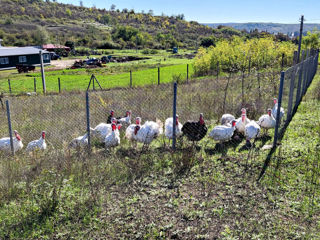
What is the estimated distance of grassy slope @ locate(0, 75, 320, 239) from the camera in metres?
4.18

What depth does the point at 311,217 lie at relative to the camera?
14.3 feet

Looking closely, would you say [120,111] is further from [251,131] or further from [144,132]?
[251,131]

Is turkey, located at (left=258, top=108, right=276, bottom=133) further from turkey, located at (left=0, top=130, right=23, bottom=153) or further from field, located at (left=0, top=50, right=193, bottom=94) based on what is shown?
field, located at (left=0, top=50, right=193, bottom=94)

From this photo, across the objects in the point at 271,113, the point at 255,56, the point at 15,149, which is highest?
the point at 255,56

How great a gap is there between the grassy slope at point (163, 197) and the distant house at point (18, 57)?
38260 millimetres

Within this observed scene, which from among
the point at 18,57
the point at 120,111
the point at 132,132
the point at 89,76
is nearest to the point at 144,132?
the point at 132,132

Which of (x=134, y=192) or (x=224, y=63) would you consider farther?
(x=224, y=63)

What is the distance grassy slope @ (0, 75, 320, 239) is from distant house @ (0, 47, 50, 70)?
3826cm

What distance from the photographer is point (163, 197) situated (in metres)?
5.02

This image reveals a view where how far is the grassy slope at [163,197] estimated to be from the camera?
165 inches

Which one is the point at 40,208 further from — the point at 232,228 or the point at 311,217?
the point at 311,217

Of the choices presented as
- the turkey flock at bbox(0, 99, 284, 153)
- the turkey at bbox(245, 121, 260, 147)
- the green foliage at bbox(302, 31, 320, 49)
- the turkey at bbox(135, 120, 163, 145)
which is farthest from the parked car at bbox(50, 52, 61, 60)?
the turkey at bbox(245, 121, 260, 147)

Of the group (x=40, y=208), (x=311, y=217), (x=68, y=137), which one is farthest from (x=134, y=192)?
(x=68, y=137)

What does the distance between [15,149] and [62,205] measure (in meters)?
3.55
